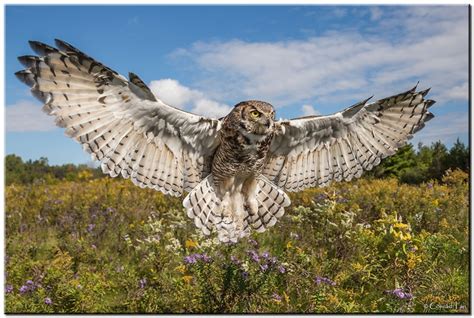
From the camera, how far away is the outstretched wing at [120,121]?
110 inches

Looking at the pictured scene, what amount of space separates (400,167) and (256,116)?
8612 mm

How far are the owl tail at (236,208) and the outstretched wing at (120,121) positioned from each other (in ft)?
0.40

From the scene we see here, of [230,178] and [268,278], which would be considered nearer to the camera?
[268,278]

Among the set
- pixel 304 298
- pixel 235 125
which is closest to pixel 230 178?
pixel 235 125

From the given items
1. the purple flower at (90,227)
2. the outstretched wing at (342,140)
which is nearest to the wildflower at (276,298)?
the outstretched wing at (342,140)

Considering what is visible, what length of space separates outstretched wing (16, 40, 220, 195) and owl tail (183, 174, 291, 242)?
0.12m

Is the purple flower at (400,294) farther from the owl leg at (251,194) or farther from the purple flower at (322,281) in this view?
the owl leg at (251,194)

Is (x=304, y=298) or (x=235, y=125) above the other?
(x=235, y=125)

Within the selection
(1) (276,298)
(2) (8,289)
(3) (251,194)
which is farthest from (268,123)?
(2) (8,289)

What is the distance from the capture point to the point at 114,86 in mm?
2904

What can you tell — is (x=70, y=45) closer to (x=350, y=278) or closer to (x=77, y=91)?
(x=77, y=91)

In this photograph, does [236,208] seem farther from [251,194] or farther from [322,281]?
[322,281]

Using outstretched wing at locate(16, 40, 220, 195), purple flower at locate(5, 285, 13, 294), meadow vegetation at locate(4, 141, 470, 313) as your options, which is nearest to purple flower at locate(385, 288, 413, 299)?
meadow vegetation at locate(4, 141, 470, 313)

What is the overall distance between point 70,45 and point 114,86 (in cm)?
33
